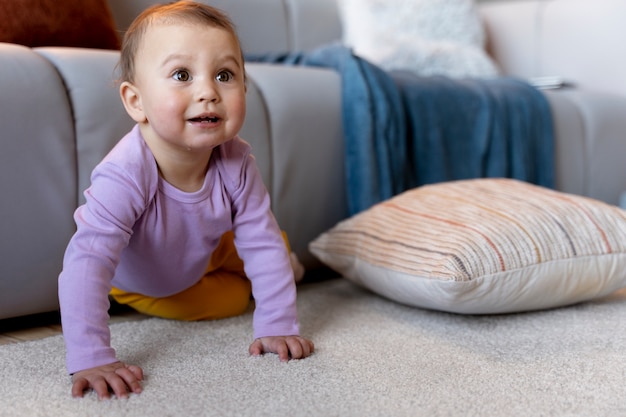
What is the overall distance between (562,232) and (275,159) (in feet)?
1.70

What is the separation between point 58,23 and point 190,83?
1.60 feet

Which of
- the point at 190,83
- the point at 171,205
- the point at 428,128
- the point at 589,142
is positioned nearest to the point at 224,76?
the point at 190,83

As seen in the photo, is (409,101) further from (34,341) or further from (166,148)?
(34,341)

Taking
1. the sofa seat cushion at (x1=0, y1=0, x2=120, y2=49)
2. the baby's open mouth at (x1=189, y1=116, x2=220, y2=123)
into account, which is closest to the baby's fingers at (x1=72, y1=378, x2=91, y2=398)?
the baby's open mouth at (x1=189, y1=116, x2=220, y2=123)

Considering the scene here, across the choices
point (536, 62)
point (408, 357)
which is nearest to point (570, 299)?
point (408, 357)

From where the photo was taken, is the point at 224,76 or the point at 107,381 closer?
the point at 107,381

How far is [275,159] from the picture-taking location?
1335mm

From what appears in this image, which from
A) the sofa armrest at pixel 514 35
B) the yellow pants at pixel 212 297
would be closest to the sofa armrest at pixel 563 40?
the sofa armrest at pixel 514 35

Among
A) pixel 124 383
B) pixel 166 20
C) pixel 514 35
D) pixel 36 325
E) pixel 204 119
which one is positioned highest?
pixel 166 20

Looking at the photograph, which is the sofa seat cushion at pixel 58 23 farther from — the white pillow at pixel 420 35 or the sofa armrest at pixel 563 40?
the sofa armrest at pixel 563 40

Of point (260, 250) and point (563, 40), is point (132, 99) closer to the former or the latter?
point (260, 250)

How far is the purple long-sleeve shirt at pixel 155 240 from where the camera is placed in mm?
869

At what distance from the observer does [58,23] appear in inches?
49.5

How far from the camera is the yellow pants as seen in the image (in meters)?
1.13
